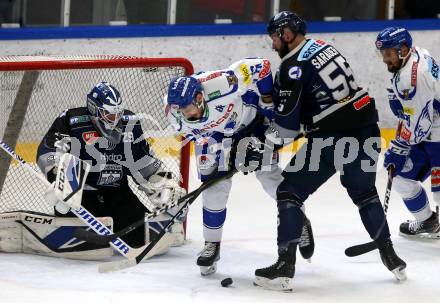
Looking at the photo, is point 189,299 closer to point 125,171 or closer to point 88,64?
point 125,171

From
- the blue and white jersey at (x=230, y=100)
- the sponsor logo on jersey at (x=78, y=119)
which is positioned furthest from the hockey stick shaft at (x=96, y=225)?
the blue and white jersey at (x=230, y=100)

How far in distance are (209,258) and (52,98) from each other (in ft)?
3.89

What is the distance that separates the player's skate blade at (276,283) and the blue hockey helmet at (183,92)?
2.59 feet

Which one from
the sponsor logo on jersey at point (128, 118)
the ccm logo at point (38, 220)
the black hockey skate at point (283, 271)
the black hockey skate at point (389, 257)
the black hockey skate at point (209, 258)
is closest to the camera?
the black hockey skate at point (283, 271)

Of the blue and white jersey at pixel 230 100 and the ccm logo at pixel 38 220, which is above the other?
the blue and white jersey at pixel 230 100

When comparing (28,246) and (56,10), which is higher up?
(56,10)

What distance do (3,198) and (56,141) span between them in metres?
0.51

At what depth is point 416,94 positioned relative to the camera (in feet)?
15.2

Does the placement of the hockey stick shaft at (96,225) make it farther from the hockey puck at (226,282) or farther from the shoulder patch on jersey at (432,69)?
the shoulder patch on jersey at (432,69)

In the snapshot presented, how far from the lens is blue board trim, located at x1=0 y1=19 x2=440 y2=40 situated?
697cm

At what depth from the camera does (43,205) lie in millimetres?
4836

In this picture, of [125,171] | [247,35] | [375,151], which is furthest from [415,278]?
[247,35]

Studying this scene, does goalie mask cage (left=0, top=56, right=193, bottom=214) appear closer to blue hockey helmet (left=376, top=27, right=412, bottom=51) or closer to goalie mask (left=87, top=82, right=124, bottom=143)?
goalie mask (left=87, top=82, right=124, bottom=143)

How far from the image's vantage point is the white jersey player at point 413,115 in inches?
182
